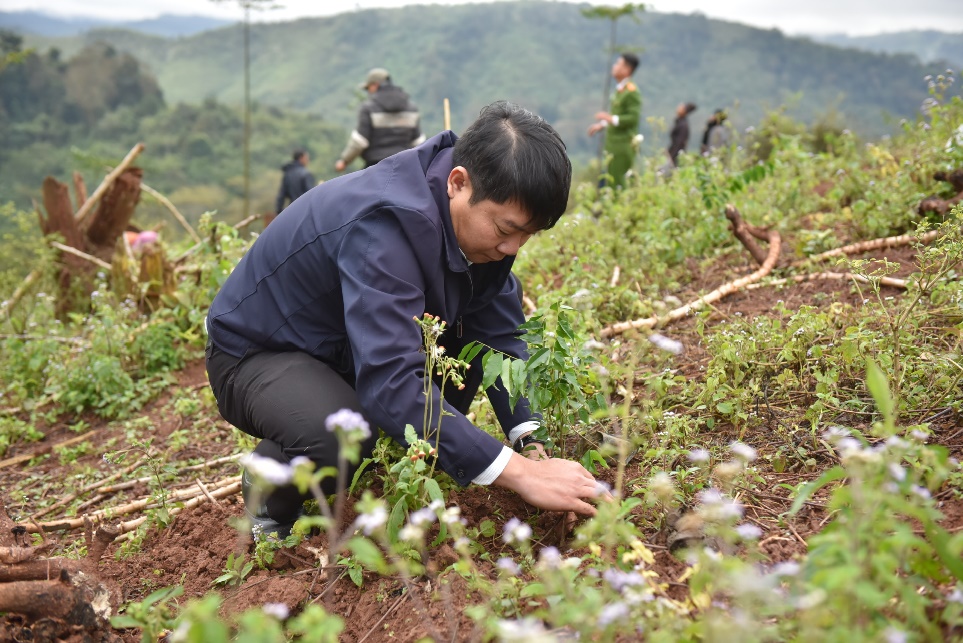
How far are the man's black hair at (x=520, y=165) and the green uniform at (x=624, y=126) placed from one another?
5.82 metres

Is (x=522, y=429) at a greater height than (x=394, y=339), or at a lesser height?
lesser

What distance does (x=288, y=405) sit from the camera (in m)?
2.29

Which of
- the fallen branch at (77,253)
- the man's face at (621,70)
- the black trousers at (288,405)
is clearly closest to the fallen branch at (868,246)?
the black trousers at (288,405)

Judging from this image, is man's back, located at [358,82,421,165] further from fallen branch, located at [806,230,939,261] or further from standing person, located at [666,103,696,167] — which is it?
fallen branch, located at [806,230,939,261]

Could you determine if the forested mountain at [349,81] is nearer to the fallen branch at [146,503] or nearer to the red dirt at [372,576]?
the fallen branch at [146,503]

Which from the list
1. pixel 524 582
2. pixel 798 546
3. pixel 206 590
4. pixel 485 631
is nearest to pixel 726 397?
pixel 798 546

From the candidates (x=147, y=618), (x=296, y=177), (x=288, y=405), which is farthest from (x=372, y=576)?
(x=296, y=177)

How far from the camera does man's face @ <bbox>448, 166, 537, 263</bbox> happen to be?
2.16 metres

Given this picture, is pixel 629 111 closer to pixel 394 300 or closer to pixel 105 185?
pixel 105 185

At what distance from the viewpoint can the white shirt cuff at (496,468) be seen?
6.68ft

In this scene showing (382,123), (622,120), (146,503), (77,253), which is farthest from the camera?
(382,123)

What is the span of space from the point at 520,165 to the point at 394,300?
0.53 metres

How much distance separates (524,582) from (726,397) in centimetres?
122

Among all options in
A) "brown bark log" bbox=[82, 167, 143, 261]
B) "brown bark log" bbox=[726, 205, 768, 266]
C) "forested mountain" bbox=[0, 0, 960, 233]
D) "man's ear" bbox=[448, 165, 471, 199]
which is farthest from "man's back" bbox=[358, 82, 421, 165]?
"forested mountain" bbox=[0, 0, 960, 233]
